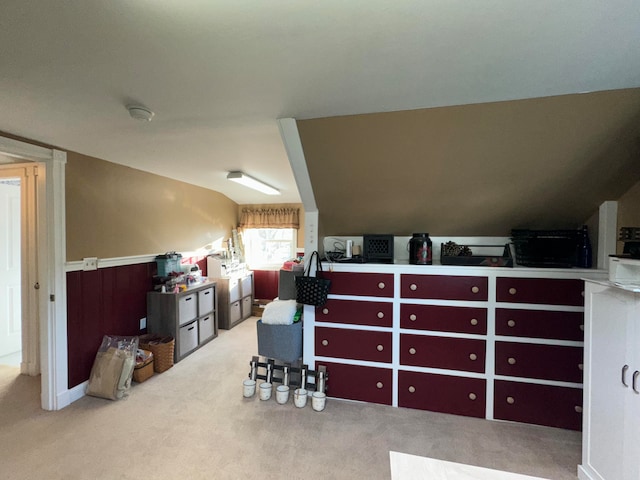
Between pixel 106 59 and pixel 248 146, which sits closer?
pixel 106 59

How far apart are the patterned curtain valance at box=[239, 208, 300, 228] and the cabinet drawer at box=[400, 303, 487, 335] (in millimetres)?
3283

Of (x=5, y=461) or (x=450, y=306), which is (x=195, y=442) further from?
(x=450, y=306)

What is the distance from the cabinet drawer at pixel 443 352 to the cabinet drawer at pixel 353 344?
16cm

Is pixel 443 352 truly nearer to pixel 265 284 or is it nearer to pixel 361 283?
pixel 361 283

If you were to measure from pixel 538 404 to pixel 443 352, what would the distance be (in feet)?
2.55

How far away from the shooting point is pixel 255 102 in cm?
167

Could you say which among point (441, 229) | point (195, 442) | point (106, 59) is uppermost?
point (106, 59)

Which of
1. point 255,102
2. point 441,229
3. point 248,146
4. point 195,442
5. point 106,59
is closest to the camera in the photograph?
point 106,59

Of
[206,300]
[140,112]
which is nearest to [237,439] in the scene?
[206,300]

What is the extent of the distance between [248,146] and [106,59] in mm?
1294

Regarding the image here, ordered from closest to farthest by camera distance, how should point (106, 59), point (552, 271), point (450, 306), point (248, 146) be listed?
point (106, 59) → point (552, 271) → point (450, 306) → point (248, 146)

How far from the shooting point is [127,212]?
3.12 metres

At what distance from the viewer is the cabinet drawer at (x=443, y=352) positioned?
7.45 ft

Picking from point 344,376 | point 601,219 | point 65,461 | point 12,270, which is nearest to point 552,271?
point 601,219
